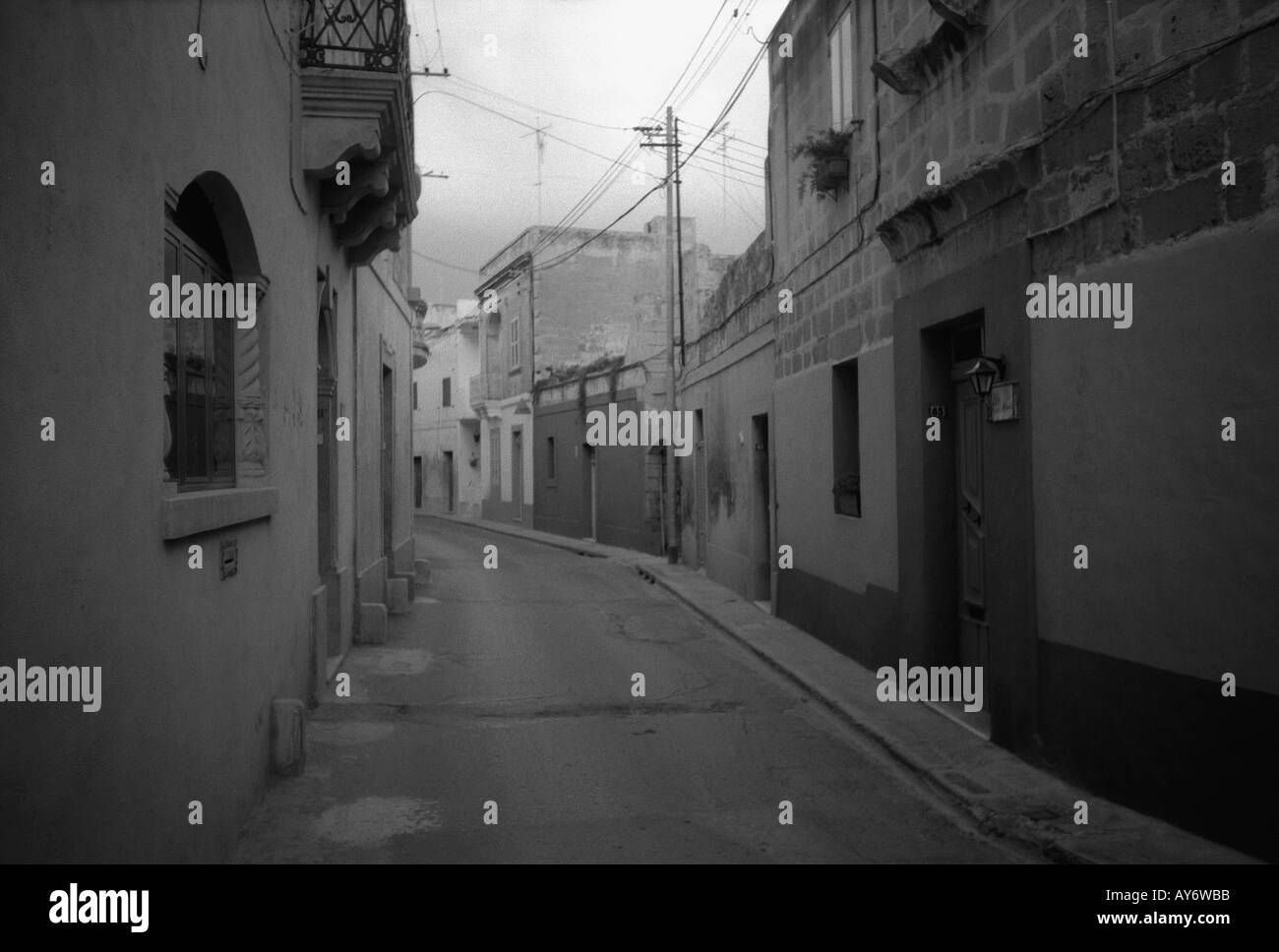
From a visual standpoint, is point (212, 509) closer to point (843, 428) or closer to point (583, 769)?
point (583, 769)

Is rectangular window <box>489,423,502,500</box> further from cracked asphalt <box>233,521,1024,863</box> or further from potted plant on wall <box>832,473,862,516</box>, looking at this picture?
potted plant on wall <box>832,473,862,516</box>

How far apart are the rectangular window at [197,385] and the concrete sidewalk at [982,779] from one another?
173 inches

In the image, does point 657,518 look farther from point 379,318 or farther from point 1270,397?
point 1270,397

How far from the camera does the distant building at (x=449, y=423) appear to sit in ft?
128

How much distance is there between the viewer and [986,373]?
6945 mm

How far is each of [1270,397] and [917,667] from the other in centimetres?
436

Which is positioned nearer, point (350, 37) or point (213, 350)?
point (213, 350)

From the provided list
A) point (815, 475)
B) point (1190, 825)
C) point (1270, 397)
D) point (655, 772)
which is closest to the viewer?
point (1270, 397)

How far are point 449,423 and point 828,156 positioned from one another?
31.4 metres

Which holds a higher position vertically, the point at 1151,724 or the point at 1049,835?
the point at 1151,724

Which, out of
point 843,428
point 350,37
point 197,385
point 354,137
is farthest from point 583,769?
point 350,37

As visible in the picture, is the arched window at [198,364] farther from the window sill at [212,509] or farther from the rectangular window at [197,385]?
the window sill at [212,509]
